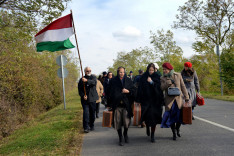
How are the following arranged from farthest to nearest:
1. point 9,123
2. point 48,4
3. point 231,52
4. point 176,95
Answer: point 231,52
point 9,123
point 48,4
point 176,95

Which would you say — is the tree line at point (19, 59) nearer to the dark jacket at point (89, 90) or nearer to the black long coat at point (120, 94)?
the dark jacket at point (89, 90)

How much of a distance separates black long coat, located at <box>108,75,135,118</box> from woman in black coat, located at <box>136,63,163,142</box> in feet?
0.98

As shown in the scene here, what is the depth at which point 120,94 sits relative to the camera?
6066 millimetres

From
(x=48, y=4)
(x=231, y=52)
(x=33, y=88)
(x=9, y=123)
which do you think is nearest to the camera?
(x=48, y=4)

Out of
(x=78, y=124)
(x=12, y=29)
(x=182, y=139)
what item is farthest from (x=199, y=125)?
(x=12, y=29)

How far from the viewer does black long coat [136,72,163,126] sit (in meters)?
5.98

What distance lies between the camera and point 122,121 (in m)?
6.05

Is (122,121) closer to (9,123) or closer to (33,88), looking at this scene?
(9,123)

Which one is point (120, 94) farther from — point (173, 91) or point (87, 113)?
point (87, 113)

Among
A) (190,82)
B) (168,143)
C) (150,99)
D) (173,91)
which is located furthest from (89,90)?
(190,82)

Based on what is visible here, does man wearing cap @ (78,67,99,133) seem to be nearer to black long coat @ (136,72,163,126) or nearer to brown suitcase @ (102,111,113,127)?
brown suitcase @ (102,111,113,127)

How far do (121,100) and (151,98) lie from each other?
2.42 ft

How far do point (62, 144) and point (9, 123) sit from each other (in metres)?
5.99

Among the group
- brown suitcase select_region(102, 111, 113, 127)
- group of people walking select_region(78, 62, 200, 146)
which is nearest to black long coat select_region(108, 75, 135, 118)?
group of people walking select_region(78, 62, 200, 146)
